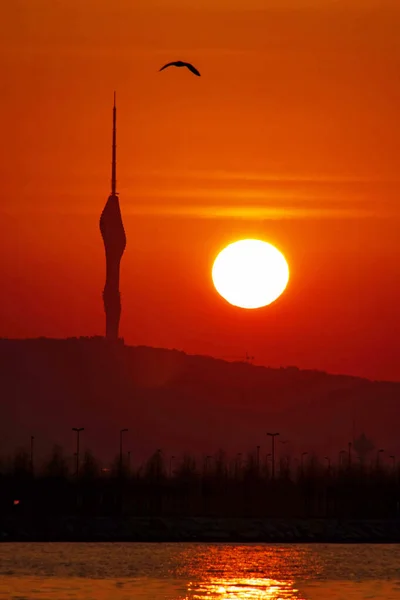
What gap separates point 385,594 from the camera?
131 m

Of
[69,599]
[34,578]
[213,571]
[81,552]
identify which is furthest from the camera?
[81,552]

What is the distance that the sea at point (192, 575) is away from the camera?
12762 cm

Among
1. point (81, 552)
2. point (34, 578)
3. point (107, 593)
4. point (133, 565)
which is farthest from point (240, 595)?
point (81, 552)

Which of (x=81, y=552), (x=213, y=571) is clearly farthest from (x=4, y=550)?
(x=213, y=571)

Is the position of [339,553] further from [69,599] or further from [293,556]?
[69,599]

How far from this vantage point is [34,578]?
140 m

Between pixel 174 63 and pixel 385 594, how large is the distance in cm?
3932

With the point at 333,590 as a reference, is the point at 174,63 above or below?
above

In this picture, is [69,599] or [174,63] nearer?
[69,599]

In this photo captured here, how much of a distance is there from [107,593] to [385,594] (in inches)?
768

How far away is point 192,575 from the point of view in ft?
491

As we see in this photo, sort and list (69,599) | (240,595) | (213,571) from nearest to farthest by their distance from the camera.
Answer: (69,599) < (240,595) < (213,571)

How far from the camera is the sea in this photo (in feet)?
419

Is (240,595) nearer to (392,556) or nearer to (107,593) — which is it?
(107,593)
